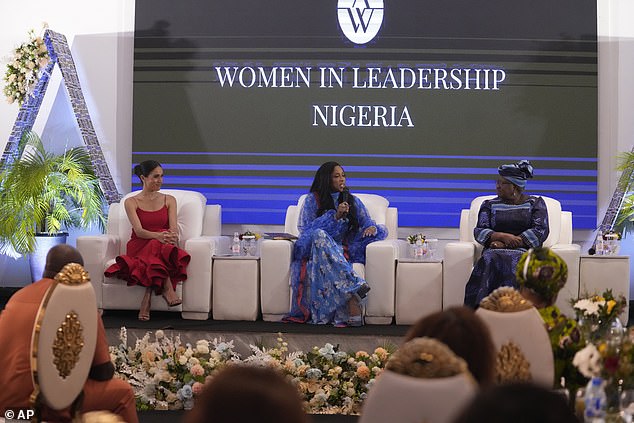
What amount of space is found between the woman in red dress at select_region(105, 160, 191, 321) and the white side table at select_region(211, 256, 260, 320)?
29 centimetres

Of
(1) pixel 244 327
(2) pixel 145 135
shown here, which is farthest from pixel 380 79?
(1) pixel 244 327

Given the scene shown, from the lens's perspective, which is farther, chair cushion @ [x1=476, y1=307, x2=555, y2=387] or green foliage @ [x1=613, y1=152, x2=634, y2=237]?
green foliage @ [x1=613, y1=152, x2=634, y2=237]

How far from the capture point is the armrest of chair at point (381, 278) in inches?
299

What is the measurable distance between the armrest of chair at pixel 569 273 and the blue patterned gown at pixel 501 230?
0.65 ft

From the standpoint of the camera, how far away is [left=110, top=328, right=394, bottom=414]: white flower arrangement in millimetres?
5695

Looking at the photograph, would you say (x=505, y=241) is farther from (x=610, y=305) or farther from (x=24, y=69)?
(x=24, y=69)

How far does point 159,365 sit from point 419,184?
13.4ft

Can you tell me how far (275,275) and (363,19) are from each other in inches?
113

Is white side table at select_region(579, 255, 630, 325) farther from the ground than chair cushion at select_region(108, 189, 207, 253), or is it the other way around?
chair cushion at select_region(108, 189, 207, 253)

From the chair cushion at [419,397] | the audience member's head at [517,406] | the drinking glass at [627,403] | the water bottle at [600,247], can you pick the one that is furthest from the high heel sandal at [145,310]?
the audience member's head at [517,406]

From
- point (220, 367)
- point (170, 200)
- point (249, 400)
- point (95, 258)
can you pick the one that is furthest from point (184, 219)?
point (249, 400)

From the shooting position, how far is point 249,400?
5.10 feet

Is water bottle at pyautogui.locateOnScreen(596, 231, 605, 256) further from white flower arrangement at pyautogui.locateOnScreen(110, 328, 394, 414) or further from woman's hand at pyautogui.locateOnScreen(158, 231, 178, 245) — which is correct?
woman's hand at pyautogui.locateOnScreen(158, 231, 178, 245)

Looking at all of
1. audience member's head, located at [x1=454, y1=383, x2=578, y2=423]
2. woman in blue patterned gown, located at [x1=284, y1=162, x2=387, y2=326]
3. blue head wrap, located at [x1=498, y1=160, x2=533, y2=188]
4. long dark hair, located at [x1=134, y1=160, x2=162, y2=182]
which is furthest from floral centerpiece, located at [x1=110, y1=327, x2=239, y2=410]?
audience member's head, located at [x1=454, y1=383, x2=578, y2=423]
